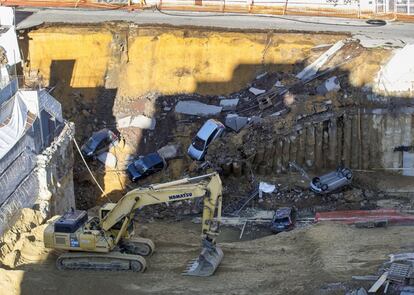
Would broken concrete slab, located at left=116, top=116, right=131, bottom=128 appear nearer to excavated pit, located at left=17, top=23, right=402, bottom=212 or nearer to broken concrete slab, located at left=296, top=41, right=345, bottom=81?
excavated pit, located at left=17, top=23, right=402, bottom=212

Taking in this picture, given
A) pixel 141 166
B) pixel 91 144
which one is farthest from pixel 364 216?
pixel 91 144

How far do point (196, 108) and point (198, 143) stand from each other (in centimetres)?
275

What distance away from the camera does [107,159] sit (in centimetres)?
3588

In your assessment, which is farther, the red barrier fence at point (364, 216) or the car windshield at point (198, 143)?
the car windshield at point (198, 143)

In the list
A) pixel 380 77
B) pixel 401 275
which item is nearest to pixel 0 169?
pixel 401 275

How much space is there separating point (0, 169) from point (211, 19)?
→ 1886 cm

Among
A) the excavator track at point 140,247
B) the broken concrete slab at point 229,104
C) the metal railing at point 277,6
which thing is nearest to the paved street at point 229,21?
the metal railing at point 277,6

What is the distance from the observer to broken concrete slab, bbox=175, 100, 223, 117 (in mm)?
36506

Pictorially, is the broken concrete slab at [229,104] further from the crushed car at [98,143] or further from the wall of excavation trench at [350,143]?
the crushed car at [98,143]

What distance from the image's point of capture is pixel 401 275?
70.5 feet

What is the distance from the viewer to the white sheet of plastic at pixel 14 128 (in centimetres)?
2662

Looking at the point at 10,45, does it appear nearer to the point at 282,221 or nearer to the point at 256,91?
the point at 256,91

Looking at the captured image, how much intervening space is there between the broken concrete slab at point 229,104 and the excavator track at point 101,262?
41.9 feet

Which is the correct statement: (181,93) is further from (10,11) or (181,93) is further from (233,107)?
(10,11)
